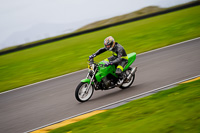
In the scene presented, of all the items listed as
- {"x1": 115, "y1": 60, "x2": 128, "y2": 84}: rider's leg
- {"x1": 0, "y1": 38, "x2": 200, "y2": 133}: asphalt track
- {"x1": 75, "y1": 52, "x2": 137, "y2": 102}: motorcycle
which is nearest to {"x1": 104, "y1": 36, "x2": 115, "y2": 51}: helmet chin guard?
{"x1": 75, "y1": 52, "x2": 137, "y2": 102}: motorcycle

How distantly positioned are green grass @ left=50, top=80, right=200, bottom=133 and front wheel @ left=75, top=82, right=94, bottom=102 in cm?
165

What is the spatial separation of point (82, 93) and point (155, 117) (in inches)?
129

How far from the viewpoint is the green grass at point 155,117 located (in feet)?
15.0

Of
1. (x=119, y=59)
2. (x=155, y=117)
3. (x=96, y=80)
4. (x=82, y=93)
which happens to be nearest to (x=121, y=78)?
(x=119, y=59)

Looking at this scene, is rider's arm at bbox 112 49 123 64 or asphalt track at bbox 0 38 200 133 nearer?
asphalt track at bbox 0 38 200 133

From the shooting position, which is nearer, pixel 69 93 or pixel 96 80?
pixel 96 80

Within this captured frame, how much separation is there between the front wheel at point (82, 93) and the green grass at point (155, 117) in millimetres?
1646

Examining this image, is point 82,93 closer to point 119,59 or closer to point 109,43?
point 119,59

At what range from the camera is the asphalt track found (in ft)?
24.4

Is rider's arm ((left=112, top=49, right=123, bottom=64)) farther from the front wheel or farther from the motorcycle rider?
the front wheel

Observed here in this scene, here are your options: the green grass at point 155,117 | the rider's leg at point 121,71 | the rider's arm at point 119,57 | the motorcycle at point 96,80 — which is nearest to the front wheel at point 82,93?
the motorcycle at point 96,80

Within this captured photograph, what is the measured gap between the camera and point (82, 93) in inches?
314

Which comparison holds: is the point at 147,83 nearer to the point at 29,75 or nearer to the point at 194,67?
the point at 194,67

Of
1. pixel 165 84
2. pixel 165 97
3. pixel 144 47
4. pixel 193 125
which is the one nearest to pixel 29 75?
A: pixel 144 47
